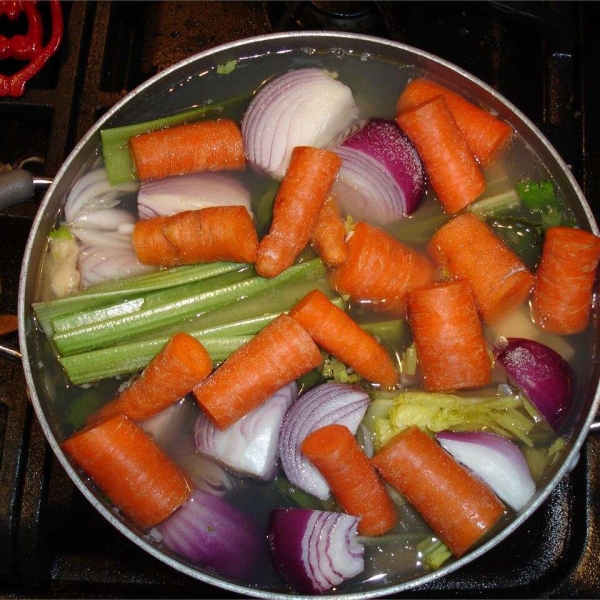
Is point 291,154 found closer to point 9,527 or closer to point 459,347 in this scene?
point 459,347

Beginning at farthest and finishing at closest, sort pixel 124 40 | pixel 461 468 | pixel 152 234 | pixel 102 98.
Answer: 1. pixel 124 40
2. pixel 102 98
3. pixel 152 234
4. pixel 461 468

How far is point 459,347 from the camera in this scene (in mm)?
1584

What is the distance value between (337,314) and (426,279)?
0.26 meters

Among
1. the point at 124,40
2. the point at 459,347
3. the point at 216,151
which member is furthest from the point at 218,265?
the point at 124,40

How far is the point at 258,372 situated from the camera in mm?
1579

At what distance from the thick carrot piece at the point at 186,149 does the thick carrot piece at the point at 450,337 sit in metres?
0.62

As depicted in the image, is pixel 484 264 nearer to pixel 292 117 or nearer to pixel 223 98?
pixel 292 117

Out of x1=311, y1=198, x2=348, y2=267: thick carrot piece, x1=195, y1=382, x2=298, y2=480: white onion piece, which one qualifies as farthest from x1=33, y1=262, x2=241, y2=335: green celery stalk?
x1=195, y1=382, x2=298, y2=480: white onion piece

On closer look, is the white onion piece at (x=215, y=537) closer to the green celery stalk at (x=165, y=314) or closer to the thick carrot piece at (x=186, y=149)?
the green celery stalk at (x=165, y=314)

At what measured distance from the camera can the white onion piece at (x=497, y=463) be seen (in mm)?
A: 1529

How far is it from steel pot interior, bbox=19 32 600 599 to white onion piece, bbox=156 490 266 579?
1.7 inches

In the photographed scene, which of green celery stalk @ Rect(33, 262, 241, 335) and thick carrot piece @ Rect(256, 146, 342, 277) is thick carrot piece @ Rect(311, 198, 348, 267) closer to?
thick carrot piece @ Rect(256, 146, 342, 277)

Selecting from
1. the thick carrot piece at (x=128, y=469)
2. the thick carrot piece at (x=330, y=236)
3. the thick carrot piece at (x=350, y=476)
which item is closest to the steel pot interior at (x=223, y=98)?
the thick carrot piece at (x=128, y=469)

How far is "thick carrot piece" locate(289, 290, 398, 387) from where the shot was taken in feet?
5.25
